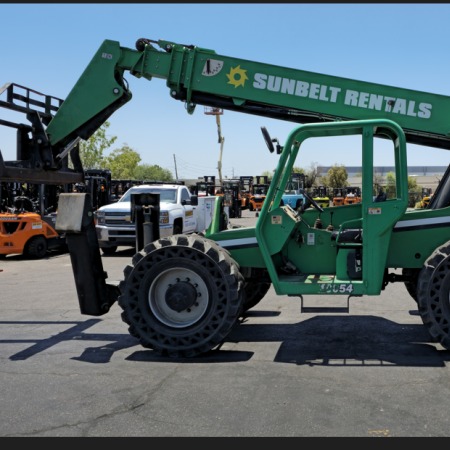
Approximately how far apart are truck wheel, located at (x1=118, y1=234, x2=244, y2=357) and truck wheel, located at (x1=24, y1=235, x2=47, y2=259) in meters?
10.9

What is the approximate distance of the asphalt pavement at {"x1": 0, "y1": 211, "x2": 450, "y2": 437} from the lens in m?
4.61

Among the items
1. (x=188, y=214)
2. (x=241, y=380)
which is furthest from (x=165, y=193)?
(x=241, y=380)

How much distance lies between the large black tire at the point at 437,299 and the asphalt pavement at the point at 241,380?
32cm

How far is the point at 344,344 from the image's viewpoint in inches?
275

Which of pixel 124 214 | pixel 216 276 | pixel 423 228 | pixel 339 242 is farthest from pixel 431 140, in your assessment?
pixel 124 214

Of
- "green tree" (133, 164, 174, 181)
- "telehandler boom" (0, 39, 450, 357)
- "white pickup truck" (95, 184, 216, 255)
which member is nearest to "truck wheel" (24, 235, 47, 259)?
"white pickup truck" (95, 184, 216, 255)

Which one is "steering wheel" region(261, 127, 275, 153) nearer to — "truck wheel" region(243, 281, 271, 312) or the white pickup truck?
"truck wheel" region(243, 281, 271, 312)

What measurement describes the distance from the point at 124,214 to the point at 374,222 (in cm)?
1123

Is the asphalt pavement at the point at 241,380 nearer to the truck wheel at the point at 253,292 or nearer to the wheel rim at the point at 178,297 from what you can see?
the truck wheel at the point at 253,292

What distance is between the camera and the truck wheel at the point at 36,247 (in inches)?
661

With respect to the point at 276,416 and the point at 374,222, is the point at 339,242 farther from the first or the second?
the point at 276,416

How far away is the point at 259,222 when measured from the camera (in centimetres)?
681

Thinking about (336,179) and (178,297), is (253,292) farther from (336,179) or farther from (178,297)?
(336,179)

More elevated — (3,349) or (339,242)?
(339,242)
